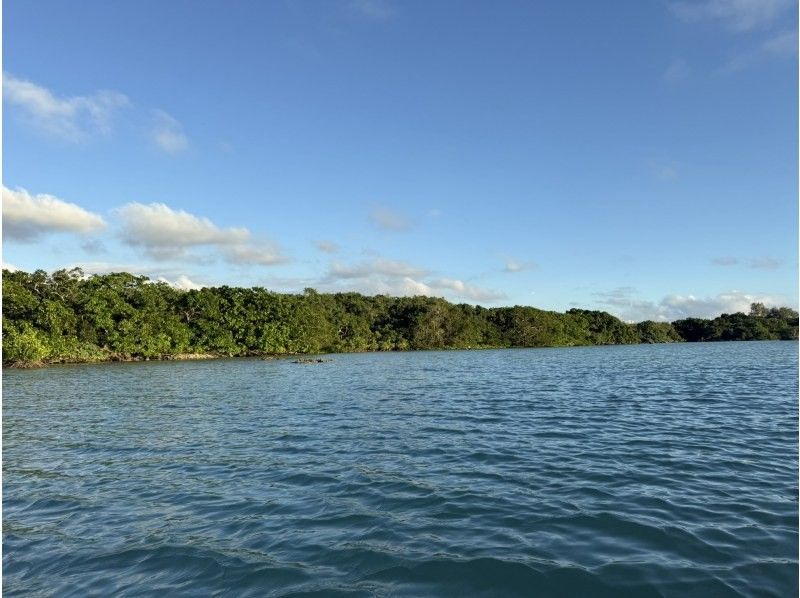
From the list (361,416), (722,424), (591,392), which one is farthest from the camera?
(591,392)

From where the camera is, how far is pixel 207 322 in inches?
4117

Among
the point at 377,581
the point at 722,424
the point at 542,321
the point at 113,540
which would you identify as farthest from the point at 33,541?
the point at 542,321

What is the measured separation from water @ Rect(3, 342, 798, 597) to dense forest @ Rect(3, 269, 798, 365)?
203 feet

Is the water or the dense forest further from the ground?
the dense forest

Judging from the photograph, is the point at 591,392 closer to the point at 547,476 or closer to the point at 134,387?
the point at 547,476

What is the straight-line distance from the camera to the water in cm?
936

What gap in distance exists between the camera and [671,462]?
54.4 feet

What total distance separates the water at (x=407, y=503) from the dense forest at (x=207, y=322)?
61762 millimetres

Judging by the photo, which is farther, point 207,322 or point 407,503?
point 207,322

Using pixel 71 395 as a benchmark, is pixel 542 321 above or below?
above

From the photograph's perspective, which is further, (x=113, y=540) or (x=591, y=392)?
(x=591, y=392)

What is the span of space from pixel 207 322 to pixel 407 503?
324 feet

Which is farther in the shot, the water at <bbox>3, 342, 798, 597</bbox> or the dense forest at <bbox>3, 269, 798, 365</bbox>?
the dense forest at <bbox>3, 269, 798, 365</bbox>

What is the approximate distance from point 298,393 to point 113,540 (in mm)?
28136
